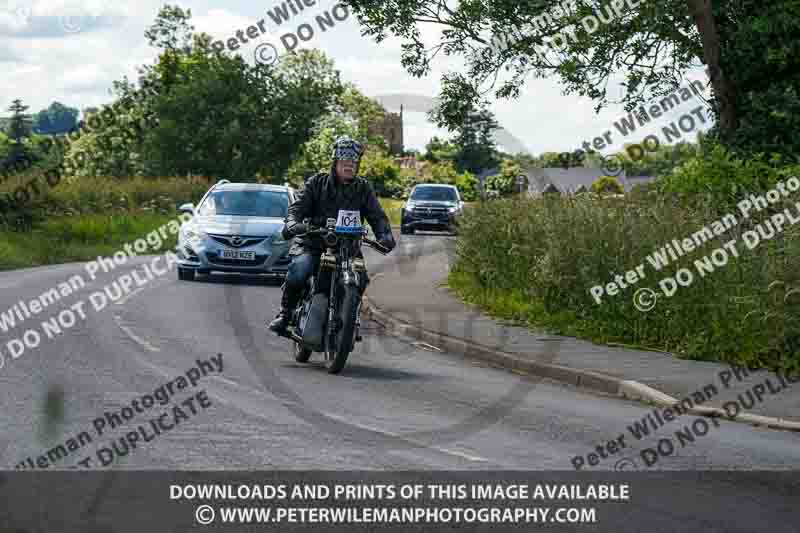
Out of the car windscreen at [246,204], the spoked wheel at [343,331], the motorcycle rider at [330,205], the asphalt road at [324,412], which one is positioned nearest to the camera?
the asphalt road at [324,412]

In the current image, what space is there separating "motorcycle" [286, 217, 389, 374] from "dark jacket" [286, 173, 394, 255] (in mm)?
153

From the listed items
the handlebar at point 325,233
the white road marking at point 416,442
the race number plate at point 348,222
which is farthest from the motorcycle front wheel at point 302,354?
the white road marking at point 416,442

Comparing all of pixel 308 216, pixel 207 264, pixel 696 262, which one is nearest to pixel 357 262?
pixel 308 216

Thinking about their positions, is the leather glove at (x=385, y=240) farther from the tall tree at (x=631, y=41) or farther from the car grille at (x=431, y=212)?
the car grille at (x=431, y=212)

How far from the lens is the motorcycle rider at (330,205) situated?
1246 centimetres

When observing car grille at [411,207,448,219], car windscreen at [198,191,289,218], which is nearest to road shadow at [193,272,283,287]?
car windscreen at [198,191,289,218]

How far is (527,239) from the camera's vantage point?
18.9 meters

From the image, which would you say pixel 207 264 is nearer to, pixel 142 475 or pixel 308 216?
pixel 308 216

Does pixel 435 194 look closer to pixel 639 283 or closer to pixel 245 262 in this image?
pixel 245 262

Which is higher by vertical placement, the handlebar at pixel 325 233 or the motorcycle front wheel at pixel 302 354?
the handlebar at pixel 325 233

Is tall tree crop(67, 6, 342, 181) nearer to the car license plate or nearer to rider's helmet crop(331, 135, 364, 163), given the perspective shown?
the car license plate

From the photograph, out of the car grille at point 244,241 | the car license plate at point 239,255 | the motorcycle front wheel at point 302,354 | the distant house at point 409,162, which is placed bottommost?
the motorcycle front wheel at point 302,354

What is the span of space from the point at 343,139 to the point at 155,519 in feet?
21.3

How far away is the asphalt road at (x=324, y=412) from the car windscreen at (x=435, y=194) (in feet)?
98.4
